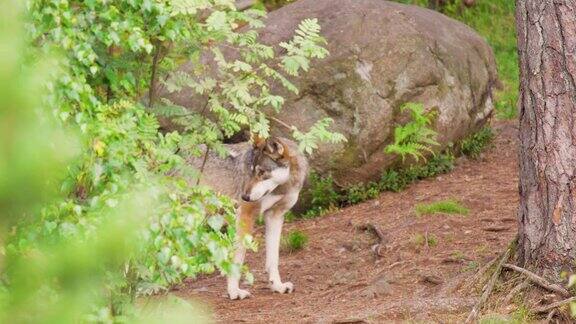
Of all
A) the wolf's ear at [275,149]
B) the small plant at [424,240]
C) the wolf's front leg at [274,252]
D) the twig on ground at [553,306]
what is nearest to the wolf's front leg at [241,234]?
the wolf's front leg at [274,252]

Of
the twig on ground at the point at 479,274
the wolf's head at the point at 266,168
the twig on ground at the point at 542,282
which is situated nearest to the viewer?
the twig on ground at the point at 542,282

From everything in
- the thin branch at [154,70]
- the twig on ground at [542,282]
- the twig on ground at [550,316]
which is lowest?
the twig on ground at [550,316]

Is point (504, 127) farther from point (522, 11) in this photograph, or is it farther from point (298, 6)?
point (522, 11)

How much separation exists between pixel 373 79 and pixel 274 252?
10.6 feet

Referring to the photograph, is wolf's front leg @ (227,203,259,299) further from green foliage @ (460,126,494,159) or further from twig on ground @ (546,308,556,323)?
green foliage @ (460,126,494,159)

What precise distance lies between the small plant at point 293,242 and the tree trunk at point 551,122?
356 centimetres

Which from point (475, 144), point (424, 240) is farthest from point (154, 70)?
point (475, 144)

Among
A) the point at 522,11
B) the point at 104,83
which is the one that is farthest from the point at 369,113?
the point at 104,83

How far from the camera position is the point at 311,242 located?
10.8 metres

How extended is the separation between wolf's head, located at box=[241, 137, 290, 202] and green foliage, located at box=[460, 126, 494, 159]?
3.90 meters

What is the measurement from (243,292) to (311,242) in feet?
5.55

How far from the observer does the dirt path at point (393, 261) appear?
8.02m

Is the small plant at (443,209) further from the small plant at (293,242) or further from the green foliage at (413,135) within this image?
the small plant at (293,242)

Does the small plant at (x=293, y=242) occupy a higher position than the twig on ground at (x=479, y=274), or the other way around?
the twig on ground at (x=479, y=274)
